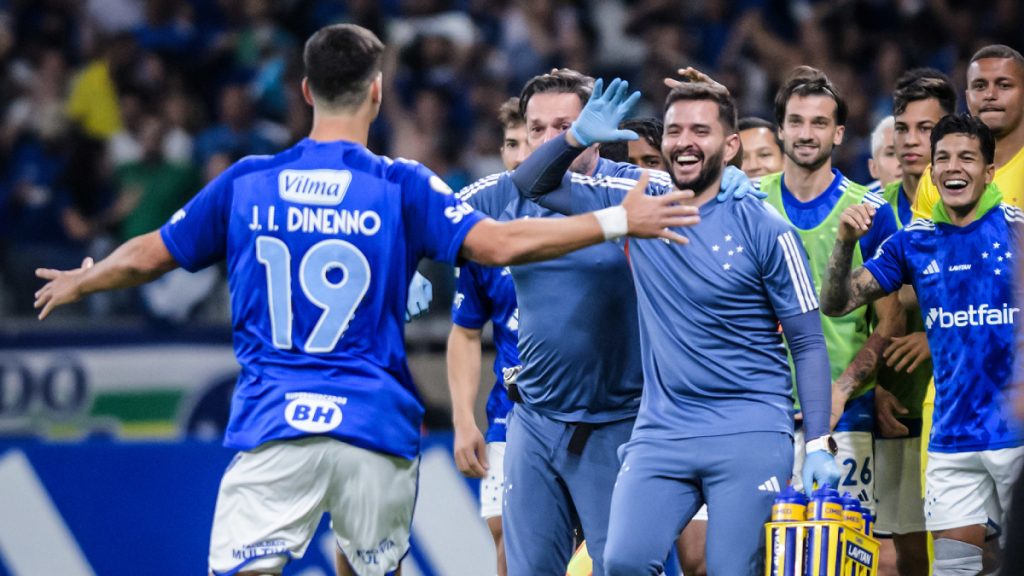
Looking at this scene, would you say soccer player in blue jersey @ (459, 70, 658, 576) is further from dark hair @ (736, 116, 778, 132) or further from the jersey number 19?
dark hair @ (736, 116, 778, 132)

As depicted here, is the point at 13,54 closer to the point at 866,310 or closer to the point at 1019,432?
the point at 866,310

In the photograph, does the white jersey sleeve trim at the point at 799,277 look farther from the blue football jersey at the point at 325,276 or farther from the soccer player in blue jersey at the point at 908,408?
the soccer player in blue jersey at the point at 908,408

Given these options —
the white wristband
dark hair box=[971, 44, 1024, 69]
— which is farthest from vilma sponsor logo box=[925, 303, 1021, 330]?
the white wristband

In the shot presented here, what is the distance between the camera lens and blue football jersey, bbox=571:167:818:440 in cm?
588

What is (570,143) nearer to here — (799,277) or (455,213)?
(455,213)

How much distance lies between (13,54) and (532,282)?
9.80m

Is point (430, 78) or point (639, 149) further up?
point (430, 78)

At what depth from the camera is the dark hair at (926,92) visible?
7.62 meters

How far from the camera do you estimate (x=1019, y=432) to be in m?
6.58

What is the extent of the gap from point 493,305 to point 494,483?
37.0 inches

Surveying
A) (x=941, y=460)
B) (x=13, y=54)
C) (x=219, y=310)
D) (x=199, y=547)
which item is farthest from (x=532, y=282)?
(x=13, y=54)

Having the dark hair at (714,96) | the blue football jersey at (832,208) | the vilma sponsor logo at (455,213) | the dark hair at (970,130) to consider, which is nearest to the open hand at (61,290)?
the vilma sponsor logo at (455,213)

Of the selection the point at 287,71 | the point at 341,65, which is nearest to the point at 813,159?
the point at 341,65

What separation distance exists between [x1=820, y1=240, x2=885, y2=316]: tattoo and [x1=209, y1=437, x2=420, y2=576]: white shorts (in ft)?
7.42
